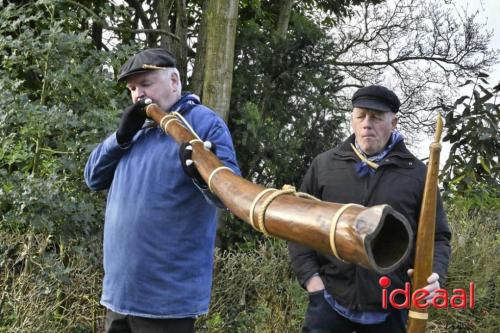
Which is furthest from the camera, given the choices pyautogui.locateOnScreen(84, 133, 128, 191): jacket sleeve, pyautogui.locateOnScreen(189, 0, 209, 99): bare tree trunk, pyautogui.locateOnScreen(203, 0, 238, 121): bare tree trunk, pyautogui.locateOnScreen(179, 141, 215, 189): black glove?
pyautogui.locateOnScreen(189, 0, 209, 99): bare tree trunk

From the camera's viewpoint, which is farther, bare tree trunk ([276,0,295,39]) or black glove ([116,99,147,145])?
bare tree trunk ([276,0,295,39])

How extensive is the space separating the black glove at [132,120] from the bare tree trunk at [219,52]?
19.1 feet

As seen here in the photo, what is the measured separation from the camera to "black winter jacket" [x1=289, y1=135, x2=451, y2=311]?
313 cm

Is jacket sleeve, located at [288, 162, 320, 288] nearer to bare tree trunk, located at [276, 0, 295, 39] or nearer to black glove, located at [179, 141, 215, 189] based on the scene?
black glove, located at [179, 141, 215, 189]

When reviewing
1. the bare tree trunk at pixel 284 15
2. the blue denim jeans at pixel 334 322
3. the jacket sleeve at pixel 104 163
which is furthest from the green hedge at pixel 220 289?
the bare tree trunk at pixel 284 15

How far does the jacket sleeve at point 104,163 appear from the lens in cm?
302

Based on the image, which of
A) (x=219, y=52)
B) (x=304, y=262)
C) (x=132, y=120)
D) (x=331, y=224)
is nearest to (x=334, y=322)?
(x=304, y=262)

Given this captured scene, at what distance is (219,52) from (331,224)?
7509 mm

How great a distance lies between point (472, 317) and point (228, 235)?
11.9ft

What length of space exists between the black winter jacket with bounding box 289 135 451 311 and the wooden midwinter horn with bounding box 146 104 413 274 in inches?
61.3

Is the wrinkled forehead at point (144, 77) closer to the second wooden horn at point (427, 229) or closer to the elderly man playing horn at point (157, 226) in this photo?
the elderly man playing horn at point (157, 226)

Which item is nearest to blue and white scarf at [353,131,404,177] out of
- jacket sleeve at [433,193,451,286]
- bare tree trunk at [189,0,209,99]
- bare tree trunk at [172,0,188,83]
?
jacket sleeve at [433,193,451,286]

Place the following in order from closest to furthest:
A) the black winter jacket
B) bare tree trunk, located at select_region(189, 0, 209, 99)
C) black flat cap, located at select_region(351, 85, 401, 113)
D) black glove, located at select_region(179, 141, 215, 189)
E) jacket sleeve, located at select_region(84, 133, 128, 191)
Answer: black glove, located at select_region(179, 141, 215, 189), jacket sleeve, located at select_region(84, 133, 128, 191), the black winter jacket, black flat cap, located at select_region(351, 85, 401, 113), bare tree trunk, located at select_region(189, 0, 209, 99)

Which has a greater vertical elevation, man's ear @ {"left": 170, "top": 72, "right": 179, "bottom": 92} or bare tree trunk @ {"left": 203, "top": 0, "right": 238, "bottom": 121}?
bare tree trunk @ {"left": 203, "top": 0, "right": 238, "bottom": 121}
